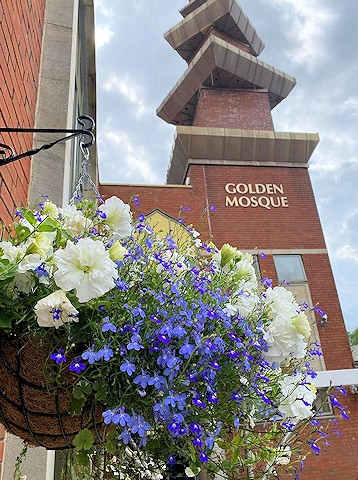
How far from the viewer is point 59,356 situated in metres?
0.84

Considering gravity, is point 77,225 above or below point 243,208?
below

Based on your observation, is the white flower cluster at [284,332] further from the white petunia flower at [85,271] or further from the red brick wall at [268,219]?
the red brick wall at [268,219]

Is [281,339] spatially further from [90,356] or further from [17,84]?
[17,84]

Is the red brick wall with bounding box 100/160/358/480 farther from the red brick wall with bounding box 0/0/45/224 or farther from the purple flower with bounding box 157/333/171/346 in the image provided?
the purple flower with bounding box 157/333/171/346

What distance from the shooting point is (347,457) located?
356 inches

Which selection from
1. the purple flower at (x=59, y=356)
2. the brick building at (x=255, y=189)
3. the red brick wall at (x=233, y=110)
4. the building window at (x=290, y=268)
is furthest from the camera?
the red brick wall at (x=233, y=110)

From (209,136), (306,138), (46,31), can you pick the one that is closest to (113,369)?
(46,31)

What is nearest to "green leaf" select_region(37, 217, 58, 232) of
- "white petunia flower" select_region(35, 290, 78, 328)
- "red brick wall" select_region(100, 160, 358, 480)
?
"white petunia flower" select_region(35, 290, 78, 328)

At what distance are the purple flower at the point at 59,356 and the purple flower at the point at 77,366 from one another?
0.08 feet

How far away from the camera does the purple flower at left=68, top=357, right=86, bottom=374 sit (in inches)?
→ 33.6

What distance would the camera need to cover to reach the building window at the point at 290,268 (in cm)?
1072

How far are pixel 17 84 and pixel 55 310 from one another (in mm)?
1656

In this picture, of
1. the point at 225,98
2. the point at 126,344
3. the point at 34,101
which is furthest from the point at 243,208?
the point at 126,344

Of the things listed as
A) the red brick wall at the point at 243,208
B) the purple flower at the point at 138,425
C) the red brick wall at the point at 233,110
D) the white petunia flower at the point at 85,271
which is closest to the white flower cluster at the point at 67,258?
the white petunia flower at the point at 85,271
